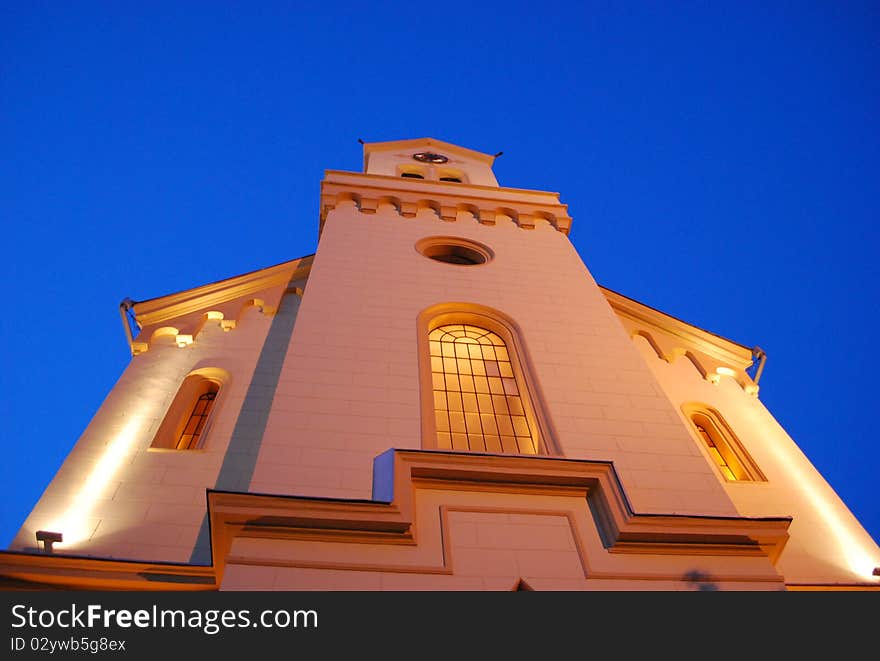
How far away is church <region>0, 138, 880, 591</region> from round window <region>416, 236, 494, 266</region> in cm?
7

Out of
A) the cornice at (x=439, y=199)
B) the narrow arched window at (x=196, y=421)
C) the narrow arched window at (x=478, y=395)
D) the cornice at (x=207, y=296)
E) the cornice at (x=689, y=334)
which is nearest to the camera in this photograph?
the narrow arched window at (x=478, y=395)

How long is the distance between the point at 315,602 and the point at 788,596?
472 cm

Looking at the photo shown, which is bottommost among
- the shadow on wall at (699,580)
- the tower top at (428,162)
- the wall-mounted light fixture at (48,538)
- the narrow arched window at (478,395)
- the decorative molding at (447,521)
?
the shadow on wall at (699,580)

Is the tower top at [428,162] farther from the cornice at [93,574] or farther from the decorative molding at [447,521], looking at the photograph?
the cornice at [93,574]

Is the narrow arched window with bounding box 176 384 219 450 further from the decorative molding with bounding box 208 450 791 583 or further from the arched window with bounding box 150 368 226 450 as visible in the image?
the decorative molding with bounding box 208 450 791 583

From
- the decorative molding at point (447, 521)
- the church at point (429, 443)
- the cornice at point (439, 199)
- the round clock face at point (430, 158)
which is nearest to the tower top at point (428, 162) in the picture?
the round clock face at point (430, 158)

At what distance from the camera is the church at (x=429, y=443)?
6.97 meters

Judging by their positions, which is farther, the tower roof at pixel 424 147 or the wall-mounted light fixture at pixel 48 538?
the tower roof at pixel 424 147

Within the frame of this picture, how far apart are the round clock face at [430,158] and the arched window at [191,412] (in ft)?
47.0

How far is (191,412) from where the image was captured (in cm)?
1217

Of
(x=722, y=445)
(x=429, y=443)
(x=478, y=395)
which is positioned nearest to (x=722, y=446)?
(x=722, y=445)

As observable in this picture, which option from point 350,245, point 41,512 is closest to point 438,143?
point 350,245

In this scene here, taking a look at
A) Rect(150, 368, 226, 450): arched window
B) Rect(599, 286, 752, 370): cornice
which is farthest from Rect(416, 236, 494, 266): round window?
Rect(150, 368, 226, 450): arched window

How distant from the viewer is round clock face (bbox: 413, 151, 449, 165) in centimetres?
2452
